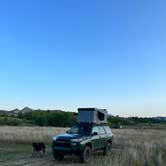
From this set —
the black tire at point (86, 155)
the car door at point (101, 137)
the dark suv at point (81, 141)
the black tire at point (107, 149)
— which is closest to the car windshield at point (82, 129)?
the dark suv at point (81, 141)

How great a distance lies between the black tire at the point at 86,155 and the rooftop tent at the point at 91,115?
2320 millimetres

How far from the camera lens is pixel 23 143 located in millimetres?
29125

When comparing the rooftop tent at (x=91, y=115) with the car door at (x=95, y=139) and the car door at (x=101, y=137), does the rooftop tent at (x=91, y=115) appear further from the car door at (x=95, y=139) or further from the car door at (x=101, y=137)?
the car door at (x=95, y=139)

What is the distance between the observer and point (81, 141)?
60.4 ft

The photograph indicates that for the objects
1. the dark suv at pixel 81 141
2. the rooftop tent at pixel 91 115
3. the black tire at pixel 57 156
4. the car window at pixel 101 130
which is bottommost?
the black tire at pixel 57 156

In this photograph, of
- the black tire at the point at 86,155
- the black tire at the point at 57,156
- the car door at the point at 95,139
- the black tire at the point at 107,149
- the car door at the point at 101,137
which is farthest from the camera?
the black tire at the point at 107,149

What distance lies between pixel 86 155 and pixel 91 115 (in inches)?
129

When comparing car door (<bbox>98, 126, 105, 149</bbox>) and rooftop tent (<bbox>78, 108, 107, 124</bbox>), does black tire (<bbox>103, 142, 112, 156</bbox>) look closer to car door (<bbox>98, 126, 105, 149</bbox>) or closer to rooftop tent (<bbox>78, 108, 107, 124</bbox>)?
car door (<bbox>98, 126, 105, 149</bbox>)

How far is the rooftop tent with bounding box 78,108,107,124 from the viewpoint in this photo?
838 inches

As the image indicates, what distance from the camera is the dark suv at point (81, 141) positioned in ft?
60.1

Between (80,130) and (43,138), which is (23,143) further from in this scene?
(80,130)

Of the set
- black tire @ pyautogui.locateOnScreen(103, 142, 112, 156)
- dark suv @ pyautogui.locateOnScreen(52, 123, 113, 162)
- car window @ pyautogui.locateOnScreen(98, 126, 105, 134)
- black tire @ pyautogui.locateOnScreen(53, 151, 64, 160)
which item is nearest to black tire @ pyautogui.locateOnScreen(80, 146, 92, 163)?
dark suv @ pyautogui.locateOnScreen(52, 123, 113, 162)

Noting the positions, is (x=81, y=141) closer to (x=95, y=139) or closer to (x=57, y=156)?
(x=95, y=139)

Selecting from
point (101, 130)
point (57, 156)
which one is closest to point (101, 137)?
point (101, 130)
